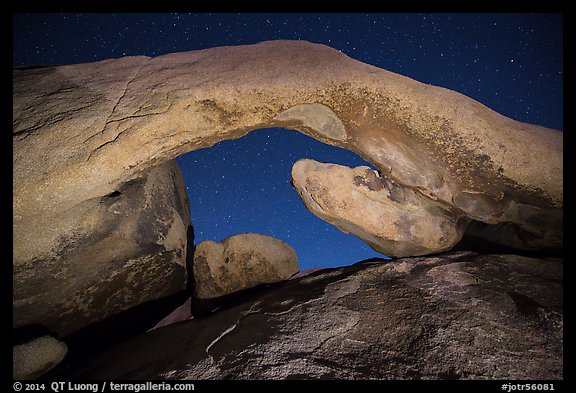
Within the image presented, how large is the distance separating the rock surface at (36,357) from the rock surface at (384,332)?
0.75ft

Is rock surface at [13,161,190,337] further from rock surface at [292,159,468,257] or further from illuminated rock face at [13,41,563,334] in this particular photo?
rock surface at [292,159,468,257]

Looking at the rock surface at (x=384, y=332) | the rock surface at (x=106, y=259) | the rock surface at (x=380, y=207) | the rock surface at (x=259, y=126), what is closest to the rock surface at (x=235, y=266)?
the rock surface at (x=106, y=259)

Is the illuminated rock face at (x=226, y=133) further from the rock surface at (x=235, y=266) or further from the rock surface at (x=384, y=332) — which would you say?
the rock surface at (x=235, y=266)

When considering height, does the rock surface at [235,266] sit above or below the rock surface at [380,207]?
below

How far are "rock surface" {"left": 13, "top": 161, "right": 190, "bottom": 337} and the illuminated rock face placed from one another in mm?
24

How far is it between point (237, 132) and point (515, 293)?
11.0ft

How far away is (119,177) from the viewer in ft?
10.4

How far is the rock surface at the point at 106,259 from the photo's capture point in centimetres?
332

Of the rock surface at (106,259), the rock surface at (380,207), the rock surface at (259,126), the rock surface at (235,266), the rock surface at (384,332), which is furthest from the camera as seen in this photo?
the rock surface at (235,266)

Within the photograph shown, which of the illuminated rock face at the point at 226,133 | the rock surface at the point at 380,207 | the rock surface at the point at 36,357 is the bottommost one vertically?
the rock surface at the point at 36,357

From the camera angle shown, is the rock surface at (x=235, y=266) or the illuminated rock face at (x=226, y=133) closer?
the illuminated rock face at (x=226, y=133)

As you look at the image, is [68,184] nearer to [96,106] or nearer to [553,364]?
[96,106]

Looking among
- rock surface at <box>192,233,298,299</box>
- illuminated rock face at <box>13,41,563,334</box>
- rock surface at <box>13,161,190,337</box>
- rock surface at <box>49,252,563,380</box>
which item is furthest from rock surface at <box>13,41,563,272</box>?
rock surface at <box>192,233,298,299</box>

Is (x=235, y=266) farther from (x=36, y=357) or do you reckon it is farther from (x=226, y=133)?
(x=36, y=357)
